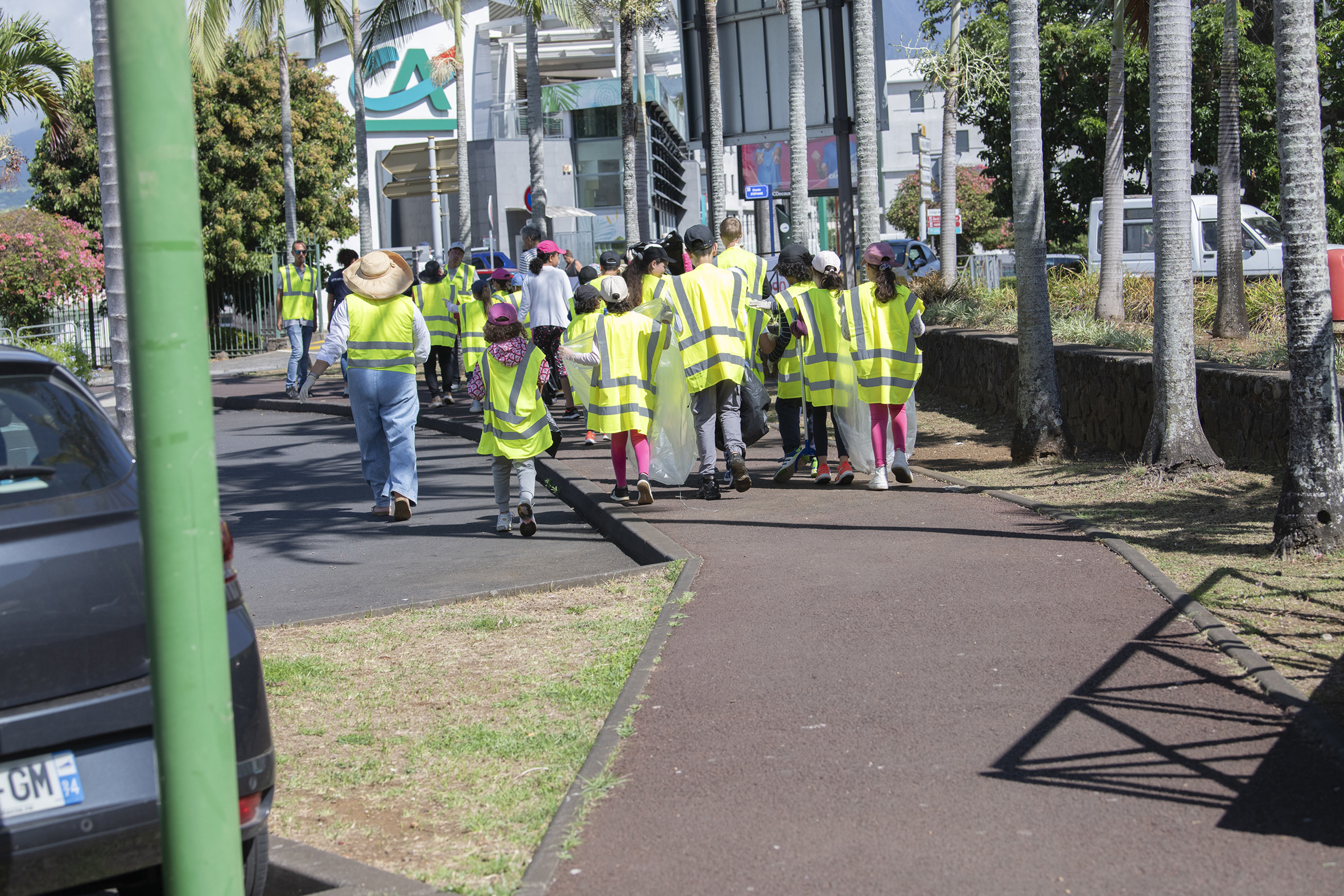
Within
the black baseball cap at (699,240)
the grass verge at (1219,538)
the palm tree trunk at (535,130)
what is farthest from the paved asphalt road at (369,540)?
the palm tree trunk at (535,130)

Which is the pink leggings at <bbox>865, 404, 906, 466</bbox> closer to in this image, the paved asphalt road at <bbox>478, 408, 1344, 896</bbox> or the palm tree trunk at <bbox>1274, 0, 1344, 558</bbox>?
the paved asphalt road at <bbox>478, 408, 1344, 896</bbox>

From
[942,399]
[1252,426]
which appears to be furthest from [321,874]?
[942,399]

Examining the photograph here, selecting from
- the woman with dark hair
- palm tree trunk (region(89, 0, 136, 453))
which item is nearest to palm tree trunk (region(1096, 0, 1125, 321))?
the woman with dark hair

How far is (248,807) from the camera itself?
342 centimetres

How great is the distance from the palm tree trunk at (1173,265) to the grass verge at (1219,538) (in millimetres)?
250

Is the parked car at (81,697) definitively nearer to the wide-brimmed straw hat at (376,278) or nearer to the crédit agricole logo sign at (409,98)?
the wide-brimmed straw hat at (376,278)

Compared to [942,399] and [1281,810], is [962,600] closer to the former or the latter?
[1281,810]

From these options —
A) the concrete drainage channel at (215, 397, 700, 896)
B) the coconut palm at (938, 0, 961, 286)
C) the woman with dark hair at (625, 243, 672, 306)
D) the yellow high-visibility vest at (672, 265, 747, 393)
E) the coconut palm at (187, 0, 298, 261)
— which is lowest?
the concrete drainage channel at (215, 397, 700, 896)

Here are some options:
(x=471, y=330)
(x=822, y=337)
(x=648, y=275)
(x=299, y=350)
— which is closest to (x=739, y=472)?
(x=822, y=337)

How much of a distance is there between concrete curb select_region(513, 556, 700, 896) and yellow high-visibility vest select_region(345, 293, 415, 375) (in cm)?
380

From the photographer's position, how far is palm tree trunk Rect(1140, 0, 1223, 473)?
9273 millimetres

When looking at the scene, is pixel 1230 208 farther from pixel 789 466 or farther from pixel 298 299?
pixel 298 299

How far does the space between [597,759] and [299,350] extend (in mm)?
15820

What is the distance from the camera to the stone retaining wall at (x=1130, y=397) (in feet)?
30.5
